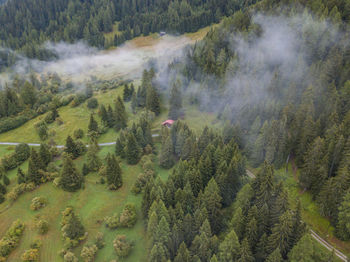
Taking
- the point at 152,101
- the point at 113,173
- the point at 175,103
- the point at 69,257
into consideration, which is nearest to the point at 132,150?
the point at 113,173

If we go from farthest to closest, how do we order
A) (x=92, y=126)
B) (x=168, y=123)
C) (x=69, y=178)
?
(x=92, y=126) < (x=168, y=123) < (x=69, y=178)

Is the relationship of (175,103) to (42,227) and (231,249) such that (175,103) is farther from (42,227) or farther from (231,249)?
(231,249)

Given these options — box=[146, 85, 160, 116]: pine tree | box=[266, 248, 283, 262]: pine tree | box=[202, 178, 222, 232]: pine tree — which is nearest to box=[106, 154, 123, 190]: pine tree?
box=[202, 178, 222, 232]: pine tree

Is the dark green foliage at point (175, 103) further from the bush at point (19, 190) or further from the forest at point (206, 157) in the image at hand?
the bush at point (19, 190)

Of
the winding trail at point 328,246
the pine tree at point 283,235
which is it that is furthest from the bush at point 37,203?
the winding trail at point 328,246

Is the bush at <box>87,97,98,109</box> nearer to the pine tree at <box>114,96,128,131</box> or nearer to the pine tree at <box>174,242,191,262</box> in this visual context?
the pine tree at <box>114,96,128,131</box>
